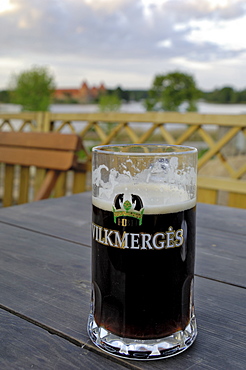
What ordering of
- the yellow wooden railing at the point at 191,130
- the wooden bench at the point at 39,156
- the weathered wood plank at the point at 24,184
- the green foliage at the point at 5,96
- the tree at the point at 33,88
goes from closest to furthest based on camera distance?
the wooden bench at the point at 39,156 < the weathered wood plank at the point at 24,184 < the yellow wooden railing at the point at 191,130 < the tree at the point at 33,88 < the green foliage at the point at 5,96

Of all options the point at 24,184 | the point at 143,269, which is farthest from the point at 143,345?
the point at 24,184

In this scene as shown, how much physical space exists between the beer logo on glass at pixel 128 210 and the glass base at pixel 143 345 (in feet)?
0.39

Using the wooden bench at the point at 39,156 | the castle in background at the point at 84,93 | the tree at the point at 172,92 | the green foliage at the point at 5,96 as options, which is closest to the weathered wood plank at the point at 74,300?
the wooden bench at the point at 39,156

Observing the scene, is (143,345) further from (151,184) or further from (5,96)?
(5,96)

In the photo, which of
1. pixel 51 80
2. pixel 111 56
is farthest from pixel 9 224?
pixel 51 80

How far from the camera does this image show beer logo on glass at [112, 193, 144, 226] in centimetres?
39

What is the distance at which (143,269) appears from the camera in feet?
1.29

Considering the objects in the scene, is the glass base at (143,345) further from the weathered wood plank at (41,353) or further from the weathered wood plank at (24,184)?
the weathered wood plank at (24,184)

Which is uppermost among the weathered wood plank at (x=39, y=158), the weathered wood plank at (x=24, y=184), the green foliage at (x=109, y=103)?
Answer: the green foliage at (x=109, y=103)

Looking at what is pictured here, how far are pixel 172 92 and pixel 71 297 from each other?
36.6ft

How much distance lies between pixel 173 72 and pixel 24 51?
9.31 metres

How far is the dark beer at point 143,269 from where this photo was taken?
0.39 meters

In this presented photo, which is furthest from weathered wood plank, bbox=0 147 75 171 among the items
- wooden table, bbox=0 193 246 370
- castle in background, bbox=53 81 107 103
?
castle in background, bbox=53 81 107 103

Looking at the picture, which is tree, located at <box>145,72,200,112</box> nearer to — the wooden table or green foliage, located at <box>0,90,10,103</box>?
green foliage, located at <box>0,90,10,103</box>
